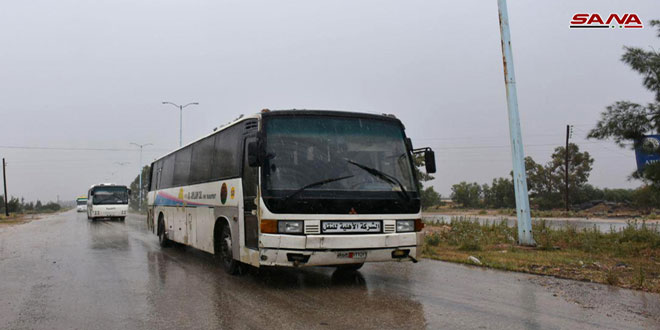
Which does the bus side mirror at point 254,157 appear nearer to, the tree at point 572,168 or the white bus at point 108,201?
the white bus at point 108,201

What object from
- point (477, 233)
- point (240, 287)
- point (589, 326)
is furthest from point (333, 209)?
point (477, 233)

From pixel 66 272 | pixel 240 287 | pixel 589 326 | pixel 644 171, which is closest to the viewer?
pixel 589 326

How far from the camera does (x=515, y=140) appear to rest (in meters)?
14.1

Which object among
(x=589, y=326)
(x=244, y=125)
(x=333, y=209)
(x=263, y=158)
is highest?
(x=244, y=125)

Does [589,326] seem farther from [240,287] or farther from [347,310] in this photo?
[240,287]

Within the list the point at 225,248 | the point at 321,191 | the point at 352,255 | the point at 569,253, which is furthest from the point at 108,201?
the point at 352,255

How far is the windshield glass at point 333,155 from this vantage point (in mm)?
7656

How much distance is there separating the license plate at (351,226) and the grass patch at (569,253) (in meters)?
3.85

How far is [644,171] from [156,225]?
1348 centimetres

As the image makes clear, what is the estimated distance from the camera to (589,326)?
5652 millimetres

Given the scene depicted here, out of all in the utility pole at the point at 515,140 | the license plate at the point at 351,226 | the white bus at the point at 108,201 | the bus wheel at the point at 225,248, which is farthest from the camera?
the white bus at the point at 108,201

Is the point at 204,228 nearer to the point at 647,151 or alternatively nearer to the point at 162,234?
the point at 162,234

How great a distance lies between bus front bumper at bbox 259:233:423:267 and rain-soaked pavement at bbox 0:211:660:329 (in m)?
0.49

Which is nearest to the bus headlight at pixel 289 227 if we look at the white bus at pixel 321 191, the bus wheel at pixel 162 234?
the white bus at pixel 321 191
